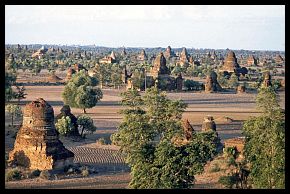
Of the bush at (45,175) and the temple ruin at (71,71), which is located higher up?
the temple ruin at (71,71)

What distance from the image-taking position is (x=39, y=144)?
18.9m

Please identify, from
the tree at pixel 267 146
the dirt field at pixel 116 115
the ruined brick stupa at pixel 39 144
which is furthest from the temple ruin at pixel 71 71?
the tree at pixel 267 146

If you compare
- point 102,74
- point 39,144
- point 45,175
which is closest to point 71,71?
point 102,74

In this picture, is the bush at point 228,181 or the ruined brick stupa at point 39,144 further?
the ruined brick stupa at point 39,144

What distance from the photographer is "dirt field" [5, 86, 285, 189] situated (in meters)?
18.0

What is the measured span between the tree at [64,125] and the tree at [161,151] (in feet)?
28.5

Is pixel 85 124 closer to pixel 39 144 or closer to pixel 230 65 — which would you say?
pixel 39 144

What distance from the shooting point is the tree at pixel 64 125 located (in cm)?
2527

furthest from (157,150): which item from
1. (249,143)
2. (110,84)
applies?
(110,84)

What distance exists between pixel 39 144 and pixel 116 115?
1700 cm

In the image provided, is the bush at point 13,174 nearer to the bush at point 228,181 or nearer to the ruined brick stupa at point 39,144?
the ruined brick stupa at point 39,144

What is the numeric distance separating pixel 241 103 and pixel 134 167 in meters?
32.0

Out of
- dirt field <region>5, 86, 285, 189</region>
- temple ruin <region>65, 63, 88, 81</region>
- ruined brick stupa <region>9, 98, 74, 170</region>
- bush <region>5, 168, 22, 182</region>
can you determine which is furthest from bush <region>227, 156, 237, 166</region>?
temple ruin <region>65, 63, 88, 81</region>

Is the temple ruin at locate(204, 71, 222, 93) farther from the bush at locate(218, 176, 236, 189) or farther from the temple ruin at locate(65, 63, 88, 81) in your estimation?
the bush at locate(218, 176, 236, 189)
